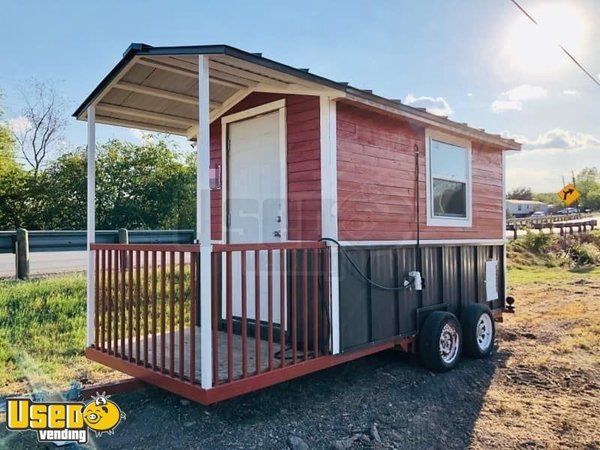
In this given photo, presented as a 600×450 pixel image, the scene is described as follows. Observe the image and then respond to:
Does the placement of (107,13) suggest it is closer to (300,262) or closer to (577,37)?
(300,262)

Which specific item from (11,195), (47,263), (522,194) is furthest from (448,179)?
(522,194)

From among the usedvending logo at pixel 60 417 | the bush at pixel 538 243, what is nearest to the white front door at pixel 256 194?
the usedvending logo at pixel 60 417

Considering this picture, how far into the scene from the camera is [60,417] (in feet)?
11.5

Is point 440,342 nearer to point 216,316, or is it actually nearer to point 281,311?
point 281,311

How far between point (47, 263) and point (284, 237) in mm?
6472

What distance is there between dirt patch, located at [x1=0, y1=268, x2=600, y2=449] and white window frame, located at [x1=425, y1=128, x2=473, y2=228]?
166 cm

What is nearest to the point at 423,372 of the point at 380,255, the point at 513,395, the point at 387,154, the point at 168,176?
the point at 513,395

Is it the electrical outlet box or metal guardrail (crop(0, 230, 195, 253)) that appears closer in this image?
the electrical outlet box

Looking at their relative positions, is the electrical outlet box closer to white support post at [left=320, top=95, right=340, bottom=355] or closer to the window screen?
the window screen

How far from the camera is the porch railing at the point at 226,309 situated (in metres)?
3.42

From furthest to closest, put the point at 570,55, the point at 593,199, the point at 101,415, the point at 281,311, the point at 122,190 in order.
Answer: the point at 593,199 → the point at 122,190 → the point at 570,55 → the point at 281,311 → the point at 101,415

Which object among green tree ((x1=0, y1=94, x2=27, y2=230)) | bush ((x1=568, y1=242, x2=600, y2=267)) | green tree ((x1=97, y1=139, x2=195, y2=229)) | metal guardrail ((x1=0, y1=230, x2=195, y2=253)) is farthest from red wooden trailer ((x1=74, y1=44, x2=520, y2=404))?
bush ((x1=568, y1=242, x2=600, y2=267))

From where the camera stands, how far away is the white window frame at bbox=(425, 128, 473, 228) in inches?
215

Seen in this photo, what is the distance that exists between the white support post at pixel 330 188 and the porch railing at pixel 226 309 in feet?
0.28
